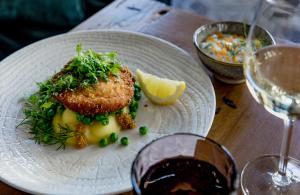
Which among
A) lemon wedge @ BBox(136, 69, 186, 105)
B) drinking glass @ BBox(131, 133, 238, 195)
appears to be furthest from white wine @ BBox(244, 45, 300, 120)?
lemon wedge @ BBox(136, 69, 186, 105)

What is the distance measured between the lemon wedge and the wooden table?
0.47 ft

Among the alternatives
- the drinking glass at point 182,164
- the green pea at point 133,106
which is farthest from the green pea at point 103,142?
the drinking glass at point 182,164

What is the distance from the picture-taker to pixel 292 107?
903 millimetres

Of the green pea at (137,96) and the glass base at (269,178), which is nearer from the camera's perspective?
the glass base at (269,178)

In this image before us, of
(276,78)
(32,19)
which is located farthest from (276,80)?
(32,19)

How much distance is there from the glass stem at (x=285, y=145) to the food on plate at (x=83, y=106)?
0.42 meters

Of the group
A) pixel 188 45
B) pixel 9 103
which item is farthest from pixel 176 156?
pixel 188 45

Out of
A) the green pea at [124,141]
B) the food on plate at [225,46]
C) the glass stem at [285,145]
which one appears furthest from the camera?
the food on plate at [225,46]

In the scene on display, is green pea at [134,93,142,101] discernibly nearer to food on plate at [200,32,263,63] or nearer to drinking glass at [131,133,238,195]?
food on plate at [200,32,263,63]

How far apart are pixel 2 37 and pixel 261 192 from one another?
1.59m

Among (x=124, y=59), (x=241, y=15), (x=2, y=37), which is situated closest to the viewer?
(x=124, y=59)

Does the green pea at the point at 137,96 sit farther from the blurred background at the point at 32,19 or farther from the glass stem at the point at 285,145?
the blurred background at the point at 32,19

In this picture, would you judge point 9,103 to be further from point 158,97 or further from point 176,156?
point 176,156

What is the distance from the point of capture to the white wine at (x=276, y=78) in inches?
35.8
